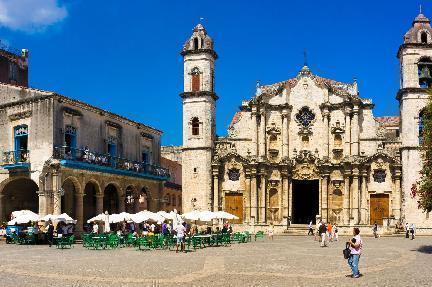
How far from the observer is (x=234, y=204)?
4928 centimetres

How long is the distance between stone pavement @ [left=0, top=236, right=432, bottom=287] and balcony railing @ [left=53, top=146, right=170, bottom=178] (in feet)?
26.0

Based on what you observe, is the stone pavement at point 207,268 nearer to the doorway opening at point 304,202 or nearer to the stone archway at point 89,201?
the stone archway at point 89,201

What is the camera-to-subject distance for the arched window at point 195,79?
4903cm

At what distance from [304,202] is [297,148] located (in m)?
5.52

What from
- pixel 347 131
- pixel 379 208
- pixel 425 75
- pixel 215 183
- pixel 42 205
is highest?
pixel 425 75

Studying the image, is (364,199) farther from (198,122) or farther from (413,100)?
(198,122)

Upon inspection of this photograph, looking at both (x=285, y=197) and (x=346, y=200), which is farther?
(x=285, y=197)

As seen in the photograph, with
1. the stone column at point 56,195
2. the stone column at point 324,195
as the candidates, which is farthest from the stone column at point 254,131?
the stone column at point 56,195

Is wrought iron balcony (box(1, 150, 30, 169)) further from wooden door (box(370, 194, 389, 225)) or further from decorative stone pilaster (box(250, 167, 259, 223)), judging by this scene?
wooden door (box(370, 194, 389, 225))

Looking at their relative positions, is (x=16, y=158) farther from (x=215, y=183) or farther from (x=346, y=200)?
(x=346, y=200)

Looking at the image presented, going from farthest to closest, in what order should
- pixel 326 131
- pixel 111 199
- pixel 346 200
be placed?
pixel 326 131
pixel 346 200
pixel 111 199

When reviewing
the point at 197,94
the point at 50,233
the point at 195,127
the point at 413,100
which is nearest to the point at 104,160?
the point at 50,233

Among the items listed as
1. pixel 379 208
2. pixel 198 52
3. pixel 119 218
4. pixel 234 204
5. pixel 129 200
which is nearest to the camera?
pixel 119 218

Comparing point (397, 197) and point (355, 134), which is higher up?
point (355, 134)
